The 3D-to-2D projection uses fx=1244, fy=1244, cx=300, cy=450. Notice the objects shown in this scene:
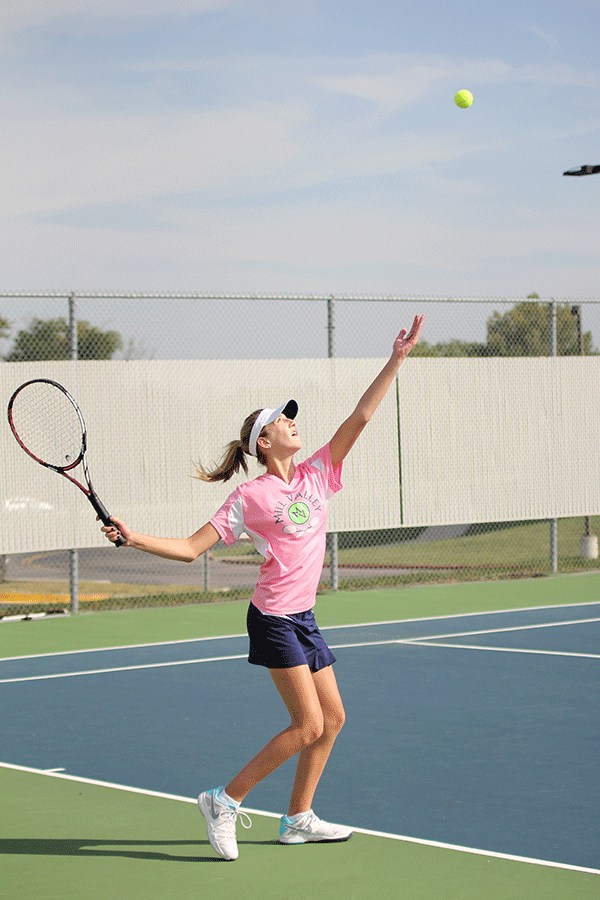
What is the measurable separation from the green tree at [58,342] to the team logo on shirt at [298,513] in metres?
7.26

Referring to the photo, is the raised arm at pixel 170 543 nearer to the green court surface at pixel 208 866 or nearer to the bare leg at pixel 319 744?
the bare leg at pixel 319 744

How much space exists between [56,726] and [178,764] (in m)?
1.23

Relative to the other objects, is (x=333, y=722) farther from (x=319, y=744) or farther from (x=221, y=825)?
(x=221, y=825)

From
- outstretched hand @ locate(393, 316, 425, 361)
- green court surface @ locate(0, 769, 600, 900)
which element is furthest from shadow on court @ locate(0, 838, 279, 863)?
outstretched hand @ locate(393, 316, 425, 361)

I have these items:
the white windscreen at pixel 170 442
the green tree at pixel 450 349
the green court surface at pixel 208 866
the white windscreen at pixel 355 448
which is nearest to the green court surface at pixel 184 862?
the green court surface at pixel 208 866

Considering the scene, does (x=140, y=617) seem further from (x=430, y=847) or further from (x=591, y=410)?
(x=430, y=847)

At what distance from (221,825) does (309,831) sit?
0.37 meters

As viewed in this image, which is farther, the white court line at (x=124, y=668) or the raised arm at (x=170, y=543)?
the white court line at (x=124, y=668)

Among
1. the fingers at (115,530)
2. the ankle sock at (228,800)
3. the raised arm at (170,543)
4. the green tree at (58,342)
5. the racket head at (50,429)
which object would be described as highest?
the green tree at (58,342)

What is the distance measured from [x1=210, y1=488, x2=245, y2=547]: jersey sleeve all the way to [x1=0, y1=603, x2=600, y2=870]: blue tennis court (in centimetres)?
136

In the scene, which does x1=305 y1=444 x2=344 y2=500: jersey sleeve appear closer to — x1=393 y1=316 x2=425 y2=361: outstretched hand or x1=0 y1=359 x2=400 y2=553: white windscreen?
x1=393 y1=316 x2=425 y2=361: outstretched hand

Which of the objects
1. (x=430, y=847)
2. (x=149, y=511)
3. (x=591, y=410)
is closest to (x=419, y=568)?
(x=591, y=410)

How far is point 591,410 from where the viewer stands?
14836 mm

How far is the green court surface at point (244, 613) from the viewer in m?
10.7
